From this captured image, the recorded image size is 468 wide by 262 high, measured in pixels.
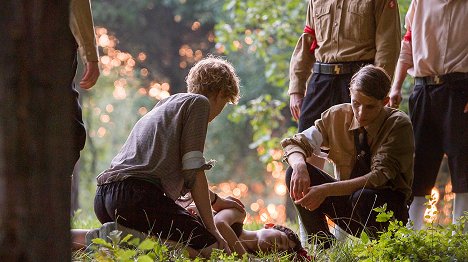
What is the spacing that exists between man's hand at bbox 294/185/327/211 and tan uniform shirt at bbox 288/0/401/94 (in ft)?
3.34

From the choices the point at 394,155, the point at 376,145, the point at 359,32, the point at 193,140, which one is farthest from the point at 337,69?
the point at 193,140

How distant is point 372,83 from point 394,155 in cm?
39

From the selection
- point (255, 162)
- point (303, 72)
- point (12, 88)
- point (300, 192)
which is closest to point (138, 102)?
point (255, 162)

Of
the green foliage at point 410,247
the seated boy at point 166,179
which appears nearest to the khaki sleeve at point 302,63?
the seated boy at point 166,179

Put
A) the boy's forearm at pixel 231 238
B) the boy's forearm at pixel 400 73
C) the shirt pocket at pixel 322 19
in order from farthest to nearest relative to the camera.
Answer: the boy's forearm at pixel 400 73 → the shirt pocket at pixel 322 19 → the boy's forearm at pixel 231 238

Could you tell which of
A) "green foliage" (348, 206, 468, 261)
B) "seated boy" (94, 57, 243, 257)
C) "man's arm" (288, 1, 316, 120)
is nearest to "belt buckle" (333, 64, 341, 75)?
"man's arm" (288, 1, 316, 120)

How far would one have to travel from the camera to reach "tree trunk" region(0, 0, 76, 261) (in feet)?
7.68

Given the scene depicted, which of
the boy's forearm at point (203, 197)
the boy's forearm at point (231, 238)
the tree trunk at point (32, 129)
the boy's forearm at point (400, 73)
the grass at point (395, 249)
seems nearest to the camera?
the tree trunk at point (32, 129)

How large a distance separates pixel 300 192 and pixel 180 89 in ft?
41.6

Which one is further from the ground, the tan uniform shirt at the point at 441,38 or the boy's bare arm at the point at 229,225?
the tan uniform shirt at the point at 441,38

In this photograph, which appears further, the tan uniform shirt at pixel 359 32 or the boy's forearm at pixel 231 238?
the tan uniform shirt at pixel 359 32

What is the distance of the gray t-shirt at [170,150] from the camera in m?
4.18

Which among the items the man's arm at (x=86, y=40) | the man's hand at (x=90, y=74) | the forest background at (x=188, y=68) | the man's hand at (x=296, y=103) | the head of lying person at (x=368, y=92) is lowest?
the forest background at (x=188, y=68)

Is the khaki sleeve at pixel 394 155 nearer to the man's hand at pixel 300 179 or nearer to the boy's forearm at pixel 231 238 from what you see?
the man's hand at pixel 300 179
